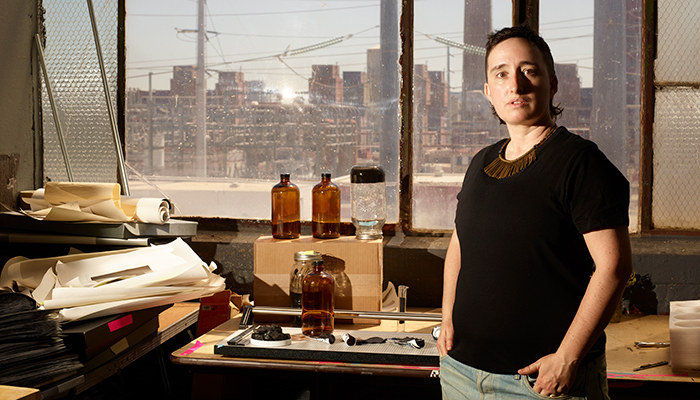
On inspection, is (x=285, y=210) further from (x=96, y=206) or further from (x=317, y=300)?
(x=96, y=206)

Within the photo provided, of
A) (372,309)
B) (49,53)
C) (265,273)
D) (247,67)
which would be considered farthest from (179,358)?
(49,53)

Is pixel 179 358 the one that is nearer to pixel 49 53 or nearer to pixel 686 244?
pixel 49 53

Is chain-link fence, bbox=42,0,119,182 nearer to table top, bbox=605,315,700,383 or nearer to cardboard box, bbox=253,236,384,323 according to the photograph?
cardboard box, bbox=253,236,384,323

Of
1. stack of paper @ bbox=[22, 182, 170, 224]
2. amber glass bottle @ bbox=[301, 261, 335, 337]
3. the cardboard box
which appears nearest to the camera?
amber glass bottle @ bbox=[301, 261, 335, 337]

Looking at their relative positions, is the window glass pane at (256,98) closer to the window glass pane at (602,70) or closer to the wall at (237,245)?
the wall at (237,245)

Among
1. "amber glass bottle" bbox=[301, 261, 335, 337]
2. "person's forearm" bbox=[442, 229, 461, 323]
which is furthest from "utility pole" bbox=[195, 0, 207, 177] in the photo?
"person's forearm" bbox=[442, 229, 461, 323]

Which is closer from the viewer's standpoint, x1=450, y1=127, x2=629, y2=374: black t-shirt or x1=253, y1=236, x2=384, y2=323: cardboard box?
x1=450, y1=127, x2=629, y2=374: black t-shirt

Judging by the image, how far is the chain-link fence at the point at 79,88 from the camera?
114 inches

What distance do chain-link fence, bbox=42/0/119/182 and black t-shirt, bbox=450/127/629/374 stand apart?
224cm

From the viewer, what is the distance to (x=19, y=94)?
2.76m

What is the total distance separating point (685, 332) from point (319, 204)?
1393 mm

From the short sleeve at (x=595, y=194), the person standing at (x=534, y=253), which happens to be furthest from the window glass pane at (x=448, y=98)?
the short sleeve at (x=595, y=194)

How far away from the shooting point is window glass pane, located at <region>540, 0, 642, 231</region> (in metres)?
2.55

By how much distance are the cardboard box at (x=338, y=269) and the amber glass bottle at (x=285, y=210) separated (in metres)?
0.15
